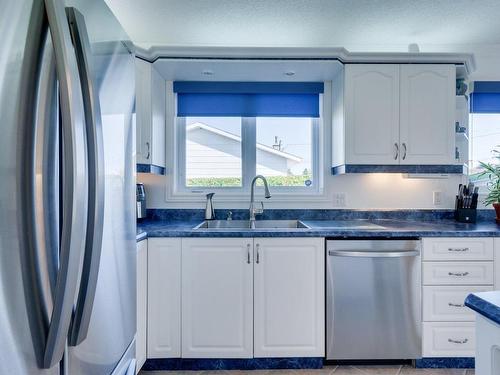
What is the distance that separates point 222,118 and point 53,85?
2132 millimetres

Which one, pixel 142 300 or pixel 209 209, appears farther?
pixel 209 209

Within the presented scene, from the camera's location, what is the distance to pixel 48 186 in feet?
1.97

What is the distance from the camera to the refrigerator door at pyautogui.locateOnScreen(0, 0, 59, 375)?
0.51m

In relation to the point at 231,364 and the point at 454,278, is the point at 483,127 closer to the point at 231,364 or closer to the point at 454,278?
the point at 454,278

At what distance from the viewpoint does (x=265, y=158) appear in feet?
8.88

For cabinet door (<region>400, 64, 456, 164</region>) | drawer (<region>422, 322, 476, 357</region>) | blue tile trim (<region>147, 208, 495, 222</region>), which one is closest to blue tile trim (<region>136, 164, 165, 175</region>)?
blue tile trim (<region>147, 208, 495, 222</region>)

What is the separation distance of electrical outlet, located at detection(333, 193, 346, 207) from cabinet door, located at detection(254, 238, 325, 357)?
0.76 m

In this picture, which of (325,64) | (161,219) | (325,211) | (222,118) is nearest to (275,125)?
(222,118)

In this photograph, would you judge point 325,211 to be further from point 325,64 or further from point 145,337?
point 145,337

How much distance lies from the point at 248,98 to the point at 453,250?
1.89m

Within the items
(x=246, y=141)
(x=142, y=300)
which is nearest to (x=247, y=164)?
(x=246, y=141)

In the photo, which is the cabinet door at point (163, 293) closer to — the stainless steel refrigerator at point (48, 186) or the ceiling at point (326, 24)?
the stainless steel refrigerator at point (48, 186)

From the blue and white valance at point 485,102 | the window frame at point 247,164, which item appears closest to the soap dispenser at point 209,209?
the window frame at point 247,164

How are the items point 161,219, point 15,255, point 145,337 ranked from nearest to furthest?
point 15,255 → point 145,337 → point 161,219
